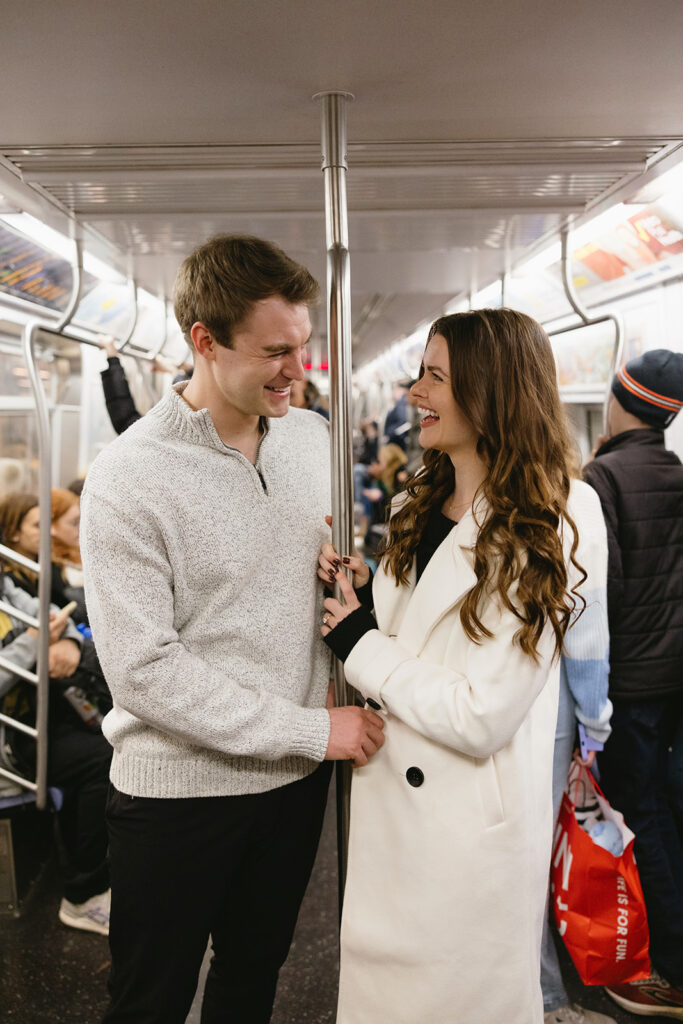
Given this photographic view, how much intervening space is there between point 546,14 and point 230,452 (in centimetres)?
107

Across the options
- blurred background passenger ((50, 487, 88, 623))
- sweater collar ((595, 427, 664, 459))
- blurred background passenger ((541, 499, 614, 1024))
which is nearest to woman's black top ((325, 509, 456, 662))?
blurred background passenger ((541, 499, 614, 1024))

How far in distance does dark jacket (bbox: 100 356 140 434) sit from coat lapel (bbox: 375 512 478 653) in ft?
6.22

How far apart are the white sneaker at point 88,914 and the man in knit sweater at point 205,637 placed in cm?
143

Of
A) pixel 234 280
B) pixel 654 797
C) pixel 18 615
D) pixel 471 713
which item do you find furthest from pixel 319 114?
pixel 654 797

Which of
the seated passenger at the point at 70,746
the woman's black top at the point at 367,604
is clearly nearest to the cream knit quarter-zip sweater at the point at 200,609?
the woman's black top at the point at 367,604

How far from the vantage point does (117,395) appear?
10.7 ft

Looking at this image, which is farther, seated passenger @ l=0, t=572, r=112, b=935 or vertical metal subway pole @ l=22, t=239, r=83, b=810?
seated passenger @ l=0, t=572, r=112, b=935

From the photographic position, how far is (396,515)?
1980 mm

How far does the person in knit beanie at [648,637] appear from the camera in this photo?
2.61 meters

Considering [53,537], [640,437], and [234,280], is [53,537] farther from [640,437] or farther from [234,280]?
[640,437]

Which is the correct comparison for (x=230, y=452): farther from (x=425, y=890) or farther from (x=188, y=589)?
(x=425, y=890)

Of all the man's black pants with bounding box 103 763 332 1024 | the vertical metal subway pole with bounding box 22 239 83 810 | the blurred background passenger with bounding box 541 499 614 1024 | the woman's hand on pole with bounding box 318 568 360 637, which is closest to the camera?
the man's black pants with bounding box 103 763 332 1024

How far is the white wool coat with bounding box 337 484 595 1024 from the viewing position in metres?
1.62

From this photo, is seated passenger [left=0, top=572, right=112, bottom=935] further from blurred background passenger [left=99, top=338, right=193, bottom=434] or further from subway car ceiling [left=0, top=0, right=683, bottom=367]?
subway car ceiling [left=0, top=0, right=683, bottom=367]
